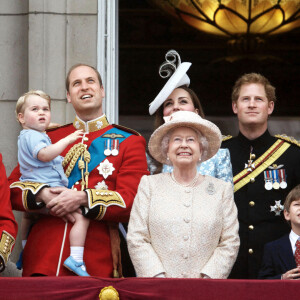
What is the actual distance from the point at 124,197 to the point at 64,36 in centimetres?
234

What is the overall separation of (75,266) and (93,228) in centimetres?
28

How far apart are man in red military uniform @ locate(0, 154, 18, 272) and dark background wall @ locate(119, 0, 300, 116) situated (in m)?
4.10

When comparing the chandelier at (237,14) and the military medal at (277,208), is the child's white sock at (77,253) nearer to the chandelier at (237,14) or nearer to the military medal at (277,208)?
the military medal at (277,208)

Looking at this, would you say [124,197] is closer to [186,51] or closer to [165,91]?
[165,91]

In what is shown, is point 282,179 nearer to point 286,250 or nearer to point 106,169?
point 286,250

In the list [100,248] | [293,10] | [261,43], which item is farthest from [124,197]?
[261,43]

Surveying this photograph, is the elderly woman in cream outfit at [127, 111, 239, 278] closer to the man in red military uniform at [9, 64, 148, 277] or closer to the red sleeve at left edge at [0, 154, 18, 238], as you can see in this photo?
the man in red military uniform at [9, 64, 148, 277]

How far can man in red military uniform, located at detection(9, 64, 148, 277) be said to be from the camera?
5938 mm

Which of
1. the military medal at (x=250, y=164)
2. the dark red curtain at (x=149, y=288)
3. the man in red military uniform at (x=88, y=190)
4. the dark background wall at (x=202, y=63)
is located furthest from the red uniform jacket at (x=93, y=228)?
the dark background wall at (x=202, y=63)

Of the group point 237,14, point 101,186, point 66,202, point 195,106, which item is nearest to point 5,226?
point 66,202

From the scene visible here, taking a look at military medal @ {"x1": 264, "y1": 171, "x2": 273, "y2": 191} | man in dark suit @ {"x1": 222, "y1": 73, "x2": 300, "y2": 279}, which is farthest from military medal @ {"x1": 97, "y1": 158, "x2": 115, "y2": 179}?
military medal @ {"x1": 264, "y1": 171, "x2": 273, "y2": 191}

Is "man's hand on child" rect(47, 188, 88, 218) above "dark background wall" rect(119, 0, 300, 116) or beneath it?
beneath

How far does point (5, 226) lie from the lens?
582 centimetres

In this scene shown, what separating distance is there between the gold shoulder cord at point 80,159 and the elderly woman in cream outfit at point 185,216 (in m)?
0.45
